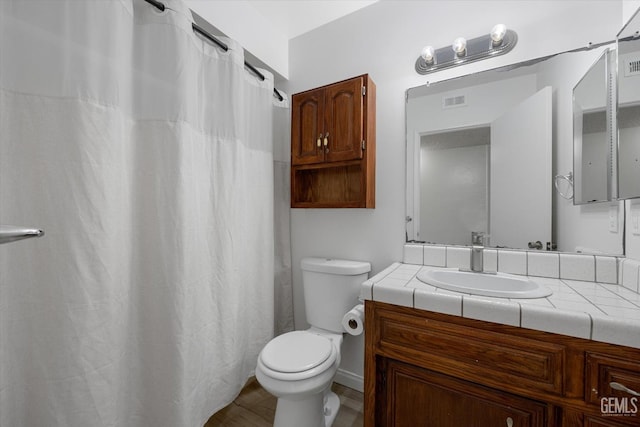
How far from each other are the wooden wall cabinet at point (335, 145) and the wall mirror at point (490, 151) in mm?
255

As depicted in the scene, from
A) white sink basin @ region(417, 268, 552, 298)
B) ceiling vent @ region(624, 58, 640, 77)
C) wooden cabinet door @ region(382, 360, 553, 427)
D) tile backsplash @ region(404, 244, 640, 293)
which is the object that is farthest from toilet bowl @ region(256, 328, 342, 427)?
ceiling vent @ region(624, 58, 640, 77)

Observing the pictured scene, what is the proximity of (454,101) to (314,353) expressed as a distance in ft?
4.99

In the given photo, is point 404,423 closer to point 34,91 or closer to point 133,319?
point 133,319

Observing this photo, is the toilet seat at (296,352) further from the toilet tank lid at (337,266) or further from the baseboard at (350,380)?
the baseboard at (350,380)

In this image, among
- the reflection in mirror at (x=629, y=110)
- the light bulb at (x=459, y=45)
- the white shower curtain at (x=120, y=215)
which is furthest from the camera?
the light bulb at (x=459, y=45)

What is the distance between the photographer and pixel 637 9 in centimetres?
100

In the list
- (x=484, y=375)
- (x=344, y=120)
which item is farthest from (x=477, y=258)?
(x=344, y=120)

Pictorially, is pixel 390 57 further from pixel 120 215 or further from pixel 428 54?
pixel 120 215

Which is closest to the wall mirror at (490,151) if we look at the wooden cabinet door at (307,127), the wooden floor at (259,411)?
the wooden cabinet door at (307,127)

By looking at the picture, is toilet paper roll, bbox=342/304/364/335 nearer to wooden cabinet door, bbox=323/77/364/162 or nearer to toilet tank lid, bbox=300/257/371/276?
toilet tank lid, bbox=300/257/371/276

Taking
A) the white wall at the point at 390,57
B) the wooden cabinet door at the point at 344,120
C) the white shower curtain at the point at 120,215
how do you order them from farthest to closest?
the wooden cabinet door at the point at 344,120 → the white wall at the point at 390,57 → the white shower curtain at the point at 120,215

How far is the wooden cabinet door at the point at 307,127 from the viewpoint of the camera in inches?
65.7

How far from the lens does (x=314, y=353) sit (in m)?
1.26

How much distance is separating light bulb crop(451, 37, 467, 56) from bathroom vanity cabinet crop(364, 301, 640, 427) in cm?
133
